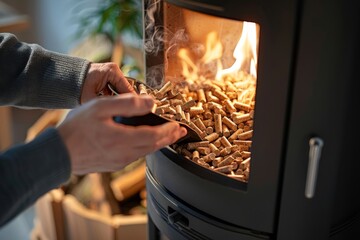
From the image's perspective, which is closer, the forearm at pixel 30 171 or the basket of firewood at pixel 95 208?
the forearm at pixel 30 171

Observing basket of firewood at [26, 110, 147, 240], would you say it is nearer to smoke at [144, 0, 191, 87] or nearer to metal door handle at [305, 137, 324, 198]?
smoke at [144, 0, 191, 87]

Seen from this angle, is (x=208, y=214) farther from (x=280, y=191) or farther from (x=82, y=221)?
(x=82, y=221)

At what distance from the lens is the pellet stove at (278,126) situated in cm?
79

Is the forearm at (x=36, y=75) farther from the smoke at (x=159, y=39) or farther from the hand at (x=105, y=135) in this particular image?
the hand at (x=105, y=135)

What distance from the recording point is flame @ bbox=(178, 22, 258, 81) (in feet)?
3.38

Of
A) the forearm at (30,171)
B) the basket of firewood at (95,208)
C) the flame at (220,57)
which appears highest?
the flame at (220,57)

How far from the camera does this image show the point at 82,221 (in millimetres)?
1555

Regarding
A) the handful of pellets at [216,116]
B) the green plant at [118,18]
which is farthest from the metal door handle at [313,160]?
the green plant at [118,18]

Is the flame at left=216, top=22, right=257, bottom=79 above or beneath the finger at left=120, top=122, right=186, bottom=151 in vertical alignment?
above

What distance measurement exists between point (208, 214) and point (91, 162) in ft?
0.88

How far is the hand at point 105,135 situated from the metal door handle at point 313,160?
242 mm

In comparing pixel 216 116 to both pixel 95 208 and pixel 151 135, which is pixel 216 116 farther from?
pixel 95 208

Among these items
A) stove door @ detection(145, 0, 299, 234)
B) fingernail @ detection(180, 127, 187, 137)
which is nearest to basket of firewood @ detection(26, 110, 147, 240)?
stove door @ detection(145, 0, 299, 234)

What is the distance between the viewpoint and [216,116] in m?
1.08
